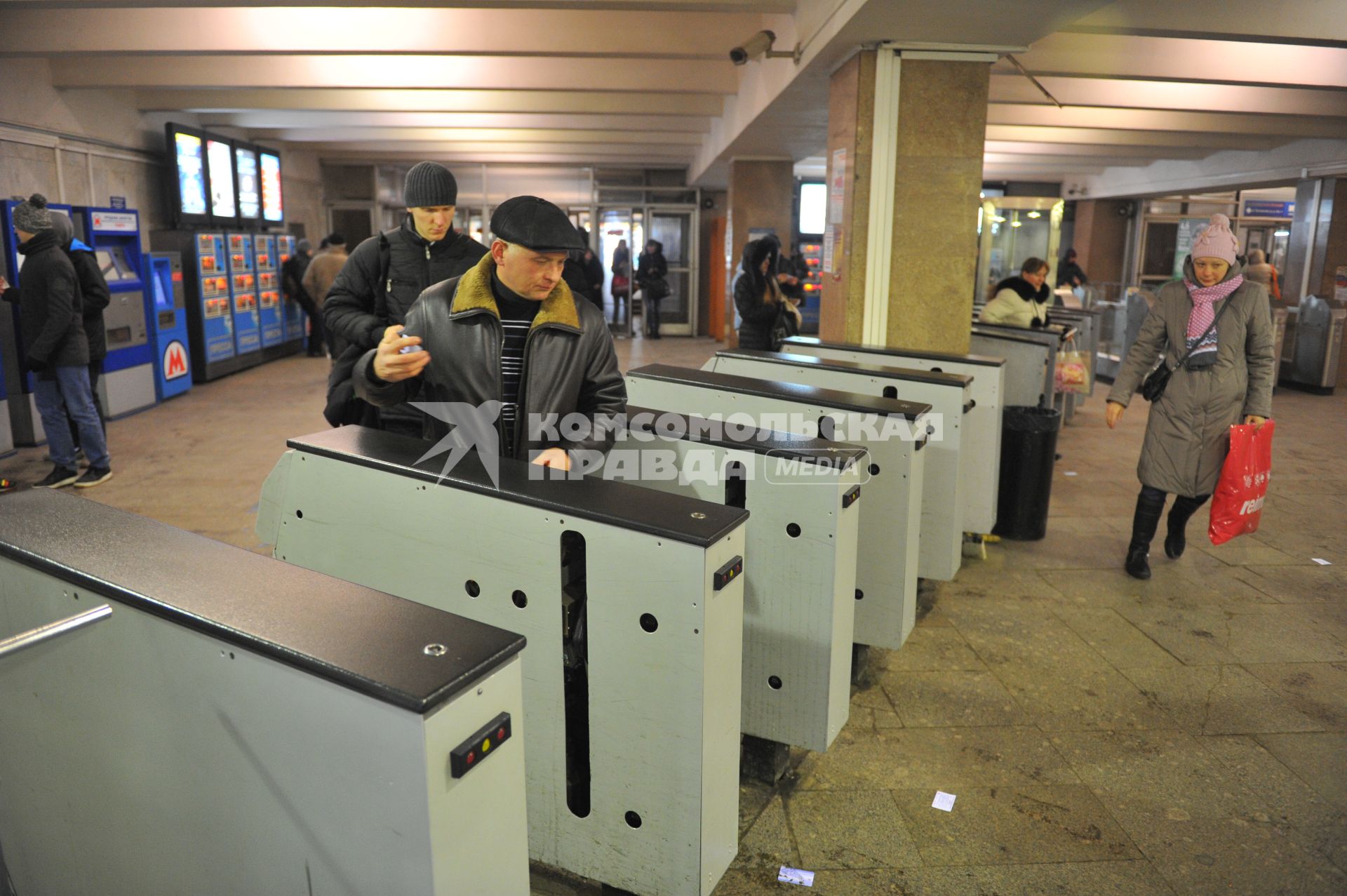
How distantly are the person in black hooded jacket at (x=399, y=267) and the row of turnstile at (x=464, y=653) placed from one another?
2.92ft

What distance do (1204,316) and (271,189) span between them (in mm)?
10813

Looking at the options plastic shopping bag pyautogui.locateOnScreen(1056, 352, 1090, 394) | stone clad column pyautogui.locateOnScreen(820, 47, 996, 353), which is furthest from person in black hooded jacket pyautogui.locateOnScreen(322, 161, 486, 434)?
plastic shopping bag pyautogui.locateOnScreen(1056, 352, 1090, 394)

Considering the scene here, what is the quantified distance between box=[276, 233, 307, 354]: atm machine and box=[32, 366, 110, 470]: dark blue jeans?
20.3ft

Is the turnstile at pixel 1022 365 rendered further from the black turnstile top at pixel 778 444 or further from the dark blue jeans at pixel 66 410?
the dark blue jeans at pixel 66 410

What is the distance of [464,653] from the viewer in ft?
4.08

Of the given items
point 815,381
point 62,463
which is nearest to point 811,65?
point 815,381

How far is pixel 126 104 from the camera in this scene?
896 centimetres

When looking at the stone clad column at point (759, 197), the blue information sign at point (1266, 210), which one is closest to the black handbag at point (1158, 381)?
the stone clad column at point (759, 197)

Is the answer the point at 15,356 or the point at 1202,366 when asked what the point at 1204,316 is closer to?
the point at 1202,366

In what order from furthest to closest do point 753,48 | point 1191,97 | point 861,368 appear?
point 1191,97 < point 753,48 < point 861,368

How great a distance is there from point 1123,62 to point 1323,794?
547 centimetres

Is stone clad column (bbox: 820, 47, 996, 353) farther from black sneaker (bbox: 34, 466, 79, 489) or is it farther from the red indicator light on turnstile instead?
black sneaker (bbox: 34, 466, 79, 489)

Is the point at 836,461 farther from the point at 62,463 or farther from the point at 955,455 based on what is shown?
the point at 62,463

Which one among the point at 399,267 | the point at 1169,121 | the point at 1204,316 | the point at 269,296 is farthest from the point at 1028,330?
the point at 269,296
